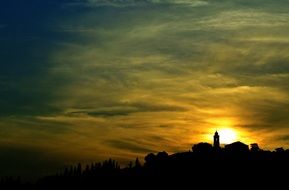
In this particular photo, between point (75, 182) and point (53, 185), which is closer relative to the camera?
point (75, 182)

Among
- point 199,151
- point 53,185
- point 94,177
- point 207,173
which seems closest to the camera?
point 207,173

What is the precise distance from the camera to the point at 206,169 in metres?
122

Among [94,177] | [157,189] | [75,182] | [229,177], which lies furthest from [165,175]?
[75,182]

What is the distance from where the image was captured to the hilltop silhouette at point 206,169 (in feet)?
359

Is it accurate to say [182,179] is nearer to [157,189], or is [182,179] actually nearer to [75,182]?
[157,189]

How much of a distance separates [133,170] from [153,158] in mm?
9945

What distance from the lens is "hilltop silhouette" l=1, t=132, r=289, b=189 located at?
10956 centimetres

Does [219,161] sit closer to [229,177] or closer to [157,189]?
[229,177]

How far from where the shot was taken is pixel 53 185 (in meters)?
193

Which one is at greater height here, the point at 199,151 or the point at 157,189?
the point at 199,151

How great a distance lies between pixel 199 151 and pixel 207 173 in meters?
21.0

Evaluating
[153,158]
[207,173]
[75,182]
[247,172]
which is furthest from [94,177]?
[247,172]

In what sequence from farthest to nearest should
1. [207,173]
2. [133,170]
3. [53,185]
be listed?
[53,185], [133,170], [207,173]

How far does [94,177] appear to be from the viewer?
171 metres
